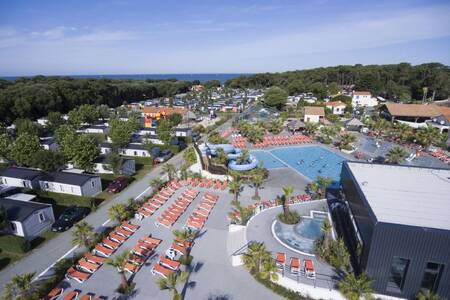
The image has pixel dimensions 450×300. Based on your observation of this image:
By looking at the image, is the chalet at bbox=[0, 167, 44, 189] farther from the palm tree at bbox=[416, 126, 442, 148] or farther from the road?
the palm tree at bbox=[416, 126, 442, 148]

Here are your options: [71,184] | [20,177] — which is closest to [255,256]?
[71,184]

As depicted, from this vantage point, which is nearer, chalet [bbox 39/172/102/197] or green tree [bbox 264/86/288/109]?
chalet [bbox 39/172/102/197]

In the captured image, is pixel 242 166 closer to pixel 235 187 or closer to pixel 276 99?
pixel 235 187

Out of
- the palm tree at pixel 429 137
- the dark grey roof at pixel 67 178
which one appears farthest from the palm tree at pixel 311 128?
the dark grey roof at pixel 67 178

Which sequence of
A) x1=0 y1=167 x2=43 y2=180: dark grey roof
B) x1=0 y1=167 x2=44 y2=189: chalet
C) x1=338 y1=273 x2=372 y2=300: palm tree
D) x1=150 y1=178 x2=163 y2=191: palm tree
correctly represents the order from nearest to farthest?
x1=338 y1=273 x2=372 y2=300: palm tree < x1=150 y1=178 x2=163 y2=191: palm tree < x1=0 y1=167 x2=44 y2=189: chalet < x1=0 y1=167 x2=43 y2=180: dark grey roof

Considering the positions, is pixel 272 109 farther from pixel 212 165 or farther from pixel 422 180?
pixel 422 180

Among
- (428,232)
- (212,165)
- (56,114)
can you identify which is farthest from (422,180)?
(56,114)

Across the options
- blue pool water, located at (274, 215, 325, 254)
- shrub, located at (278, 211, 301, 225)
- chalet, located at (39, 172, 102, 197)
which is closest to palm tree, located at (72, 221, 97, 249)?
chalet, located at (39, 172, 102, 197)
